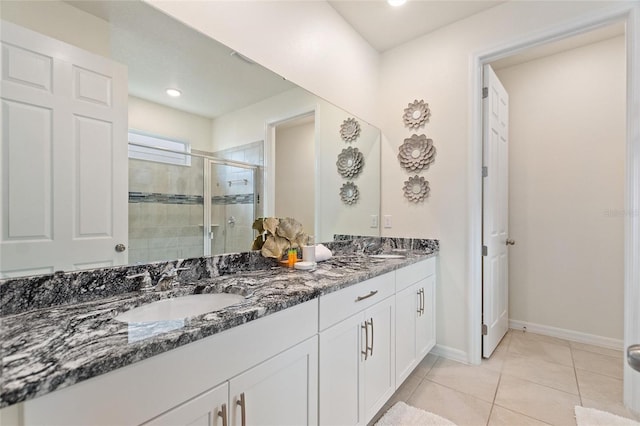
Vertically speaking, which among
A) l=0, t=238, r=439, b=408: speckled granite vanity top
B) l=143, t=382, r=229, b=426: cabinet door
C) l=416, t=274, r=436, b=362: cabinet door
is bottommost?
l=416, t=274, r=436, b=362: cabinet door

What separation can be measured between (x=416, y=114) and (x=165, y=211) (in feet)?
6.87

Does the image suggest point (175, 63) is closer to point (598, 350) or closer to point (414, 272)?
point (414, 272)

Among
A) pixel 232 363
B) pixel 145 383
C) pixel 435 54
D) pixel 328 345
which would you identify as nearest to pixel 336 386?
pixel 328 345

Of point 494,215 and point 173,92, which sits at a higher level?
point 173,92

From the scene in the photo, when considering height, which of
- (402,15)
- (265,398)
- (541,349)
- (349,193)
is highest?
(402,15)

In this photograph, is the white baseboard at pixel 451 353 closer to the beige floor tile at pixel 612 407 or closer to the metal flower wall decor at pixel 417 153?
the beige floor tile at pixel 612 407

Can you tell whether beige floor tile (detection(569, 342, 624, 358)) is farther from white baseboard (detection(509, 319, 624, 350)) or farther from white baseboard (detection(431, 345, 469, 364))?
white baseboard (detection(431, 345, 469, 364))

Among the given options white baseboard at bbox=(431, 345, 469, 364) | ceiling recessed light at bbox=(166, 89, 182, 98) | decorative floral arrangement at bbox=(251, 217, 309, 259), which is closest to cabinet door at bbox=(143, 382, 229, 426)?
Answer: decorative floral arrangement at bbox=(251, 217, 309, 259)

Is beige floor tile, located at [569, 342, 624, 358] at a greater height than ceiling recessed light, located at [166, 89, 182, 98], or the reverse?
ceiling recessed light, located at [166, 89, 182, 98]

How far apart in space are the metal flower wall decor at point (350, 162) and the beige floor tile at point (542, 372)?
1.84 meters

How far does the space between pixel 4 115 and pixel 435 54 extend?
2620mm

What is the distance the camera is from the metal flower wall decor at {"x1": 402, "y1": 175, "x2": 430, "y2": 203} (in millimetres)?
2383

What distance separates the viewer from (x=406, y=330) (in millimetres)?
1793

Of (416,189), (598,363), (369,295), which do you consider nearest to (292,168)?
(369,295)
